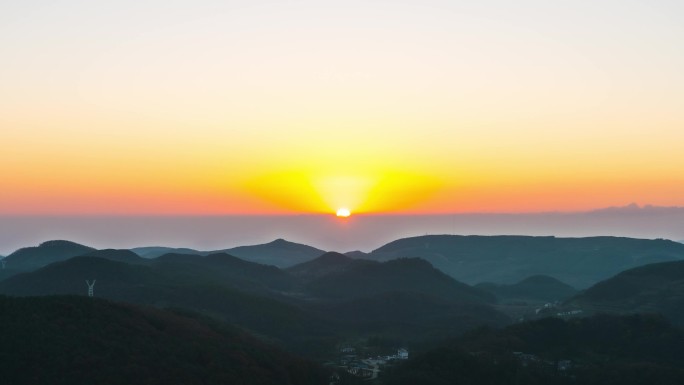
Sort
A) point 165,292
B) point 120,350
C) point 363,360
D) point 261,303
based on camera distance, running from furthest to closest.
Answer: point 261,303
point 165,292
point 363,360
point 120,350

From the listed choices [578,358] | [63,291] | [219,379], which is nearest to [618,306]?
[578,358]

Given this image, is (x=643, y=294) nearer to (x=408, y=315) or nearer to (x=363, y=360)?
(x=408, y=315)

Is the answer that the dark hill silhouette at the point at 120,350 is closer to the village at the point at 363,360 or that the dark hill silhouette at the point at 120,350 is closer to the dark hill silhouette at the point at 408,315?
the village at the point at 363,360

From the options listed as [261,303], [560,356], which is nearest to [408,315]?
[261,303]

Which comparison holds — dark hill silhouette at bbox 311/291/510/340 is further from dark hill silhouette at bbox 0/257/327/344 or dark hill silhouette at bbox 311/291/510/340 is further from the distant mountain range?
dark hill silhouette at bbox 0/257/327/344

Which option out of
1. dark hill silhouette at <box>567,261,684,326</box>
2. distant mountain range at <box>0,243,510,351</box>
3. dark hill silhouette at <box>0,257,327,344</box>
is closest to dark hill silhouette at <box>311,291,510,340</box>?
distant mountain range at <box>0,243,510,351</box>
